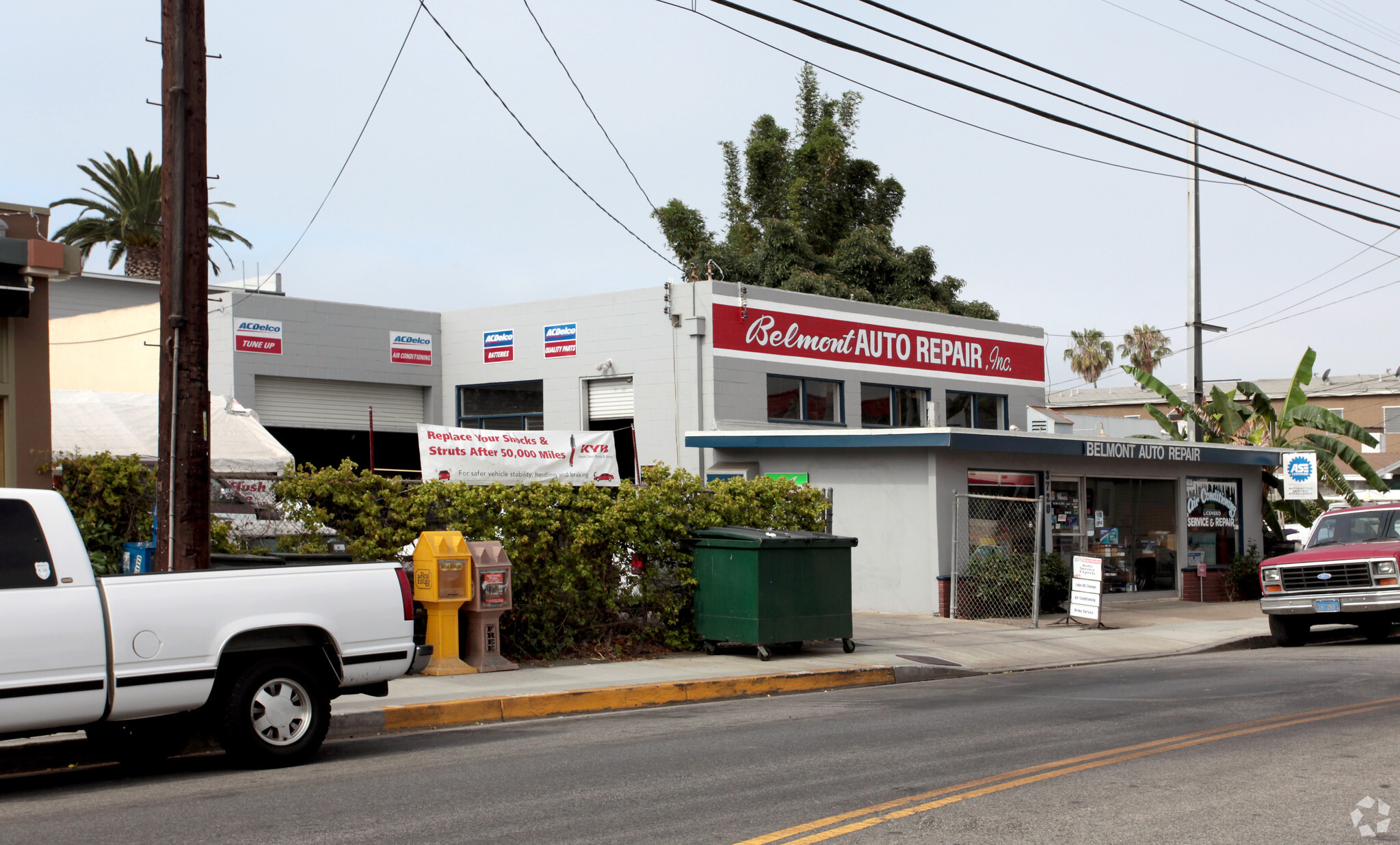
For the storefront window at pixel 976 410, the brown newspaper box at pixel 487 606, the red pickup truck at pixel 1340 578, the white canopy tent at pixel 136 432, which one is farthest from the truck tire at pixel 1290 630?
the white canopy tent at pixel 136 432

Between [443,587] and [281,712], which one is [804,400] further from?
[281,712]

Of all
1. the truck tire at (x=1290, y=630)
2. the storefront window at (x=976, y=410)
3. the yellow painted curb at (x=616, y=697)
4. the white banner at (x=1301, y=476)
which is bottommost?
the truck tire at (x=1290, y=630)

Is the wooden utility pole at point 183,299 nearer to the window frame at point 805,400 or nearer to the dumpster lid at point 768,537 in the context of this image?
the dumpster lid at point 768,537

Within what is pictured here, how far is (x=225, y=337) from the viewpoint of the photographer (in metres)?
24.7

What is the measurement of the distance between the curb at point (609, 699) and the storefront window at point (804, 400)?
1180 cm

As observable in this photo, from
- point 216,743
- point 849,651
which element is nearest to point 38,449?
point 216,743

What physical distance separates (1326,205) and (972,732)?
1447cm

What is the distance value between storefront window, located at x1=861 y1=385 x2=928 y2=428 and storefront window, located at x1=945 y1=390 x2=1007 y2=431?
2.38ft

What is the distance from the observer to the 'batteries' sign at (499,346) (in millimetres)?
27047

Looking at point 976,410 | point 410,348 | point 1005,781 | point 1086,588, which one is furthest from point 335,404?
point 1005,781

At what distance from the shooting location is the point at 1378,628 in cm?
1738

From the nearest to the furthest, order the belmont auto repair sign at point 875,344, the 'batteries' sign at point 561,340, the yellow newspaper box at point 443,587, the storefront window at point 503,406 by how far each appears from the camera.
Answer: the yellow newspaper box at point 443,587 < the belmont auto repair sign at point 875,344 < the 'batteries' sign at point 561,340 < the storefront window at point 503,406

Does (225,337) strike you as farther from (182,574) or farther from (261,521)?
(182,574)

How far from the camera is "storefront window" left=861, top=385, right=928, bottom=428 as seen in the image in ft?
91.2
